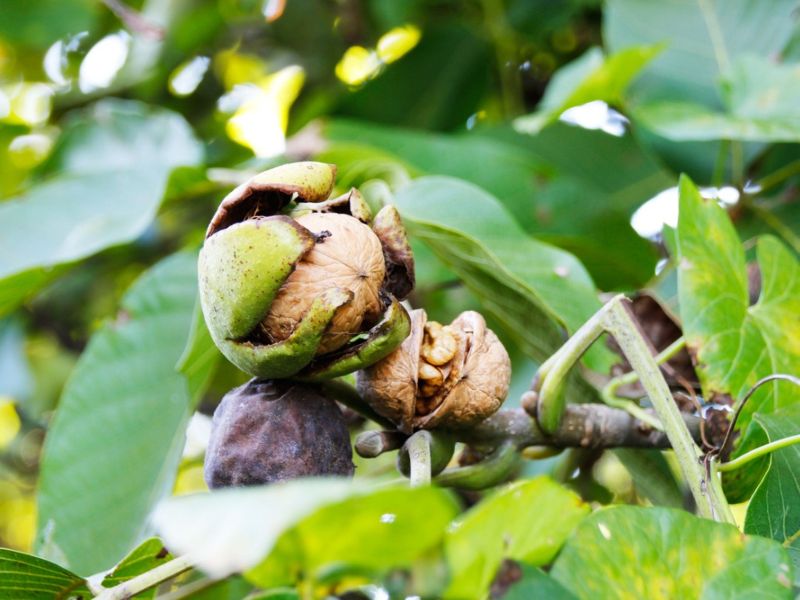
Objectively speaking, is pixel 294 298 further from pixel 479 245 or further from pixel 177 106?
pixel 177 106

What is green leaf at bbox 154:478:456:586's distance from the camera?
0.42 meters

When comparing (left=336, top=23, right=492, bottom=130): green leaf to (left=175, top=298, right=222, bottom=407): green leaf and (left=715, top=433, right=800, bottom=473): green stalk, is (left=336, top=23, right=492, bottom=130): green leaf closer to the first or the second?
(left=175, top=298, right=222, bottom=407): green leaf

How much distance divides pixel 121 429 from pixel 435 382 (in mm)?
747

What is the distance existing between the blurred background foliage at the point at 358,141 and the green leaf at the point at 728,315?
0.44ft

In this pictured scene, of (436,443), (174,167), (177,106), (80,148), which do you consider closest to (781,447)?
(436,443)

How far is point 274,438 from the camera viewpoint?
0.71 meters

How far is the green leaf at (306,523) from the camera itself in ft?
1.38

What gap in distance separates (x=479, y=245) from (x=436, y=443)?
29 cm

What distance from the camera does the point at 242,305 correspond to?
2.16 ft

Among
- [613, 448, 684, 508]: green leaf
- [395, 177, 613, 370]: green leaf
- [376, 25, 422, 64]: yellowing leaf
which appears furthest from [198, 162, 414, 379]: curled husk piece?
[376, 25, 422, 64]: yellowing leaf

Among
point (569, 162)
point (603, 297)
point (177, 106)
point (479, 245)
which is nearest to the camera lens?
point (479, 245)

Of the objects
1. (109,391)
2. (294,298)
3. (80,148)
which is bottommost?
(109,391)

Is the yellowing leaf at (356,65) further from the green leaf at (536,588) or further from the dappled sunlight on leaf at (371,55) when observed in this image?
the green leaf at (536,588)

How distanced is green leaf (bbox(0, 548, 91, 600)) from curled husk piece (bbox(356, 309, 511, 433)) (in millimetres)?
327
